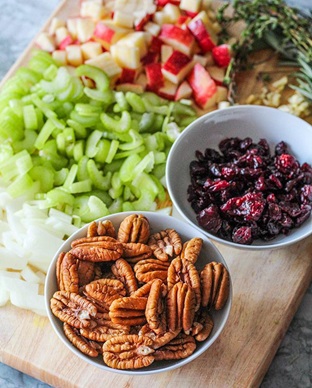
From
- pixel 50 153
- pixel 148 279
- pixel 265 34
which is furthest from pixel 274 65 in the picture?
pixel 148 279

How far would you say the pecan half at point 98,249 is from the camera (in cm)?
183

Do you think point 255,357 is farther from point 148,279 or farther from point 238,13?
point 238,13

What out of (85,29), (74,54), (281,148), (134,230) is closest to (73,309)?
(134,230)

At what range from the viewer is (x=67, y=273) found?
1813 mm

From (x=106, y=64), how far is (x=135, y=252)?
36.0 inches

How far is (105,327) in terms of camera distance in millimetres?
1762

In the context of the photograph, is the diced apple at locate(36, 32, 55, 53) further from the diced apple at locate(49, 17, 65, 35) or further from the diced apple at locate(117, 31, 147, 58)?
the diced apple at locate(117, 31, 147, 58)

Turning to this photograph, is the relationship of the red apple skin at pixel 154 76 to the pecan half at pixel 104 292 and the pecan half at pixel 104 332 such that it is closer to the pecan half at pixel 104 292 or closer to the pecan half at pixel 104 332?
the pecan half at pixel 104 292

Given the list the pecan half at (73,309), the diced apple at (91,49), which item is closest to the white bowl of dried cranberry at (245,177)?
the pecan half at (73,309)

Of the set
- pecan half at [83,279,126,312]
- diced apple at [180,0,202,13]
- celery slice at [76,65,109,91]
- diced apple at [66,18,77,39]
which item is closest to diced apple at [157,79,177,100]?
celery slice at [76,65,109,91]

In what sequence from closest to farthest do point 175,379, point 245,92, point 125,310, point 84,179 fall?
1. point 125,310
2. point 175,379
3. point 84,179
4. point 245,92

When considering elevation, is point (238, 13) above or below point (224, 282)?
above

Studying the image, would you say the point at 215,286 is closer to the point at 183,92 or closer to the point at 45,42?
the point at 183,92

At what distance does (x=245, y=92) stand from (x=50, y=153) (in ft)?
2.64
